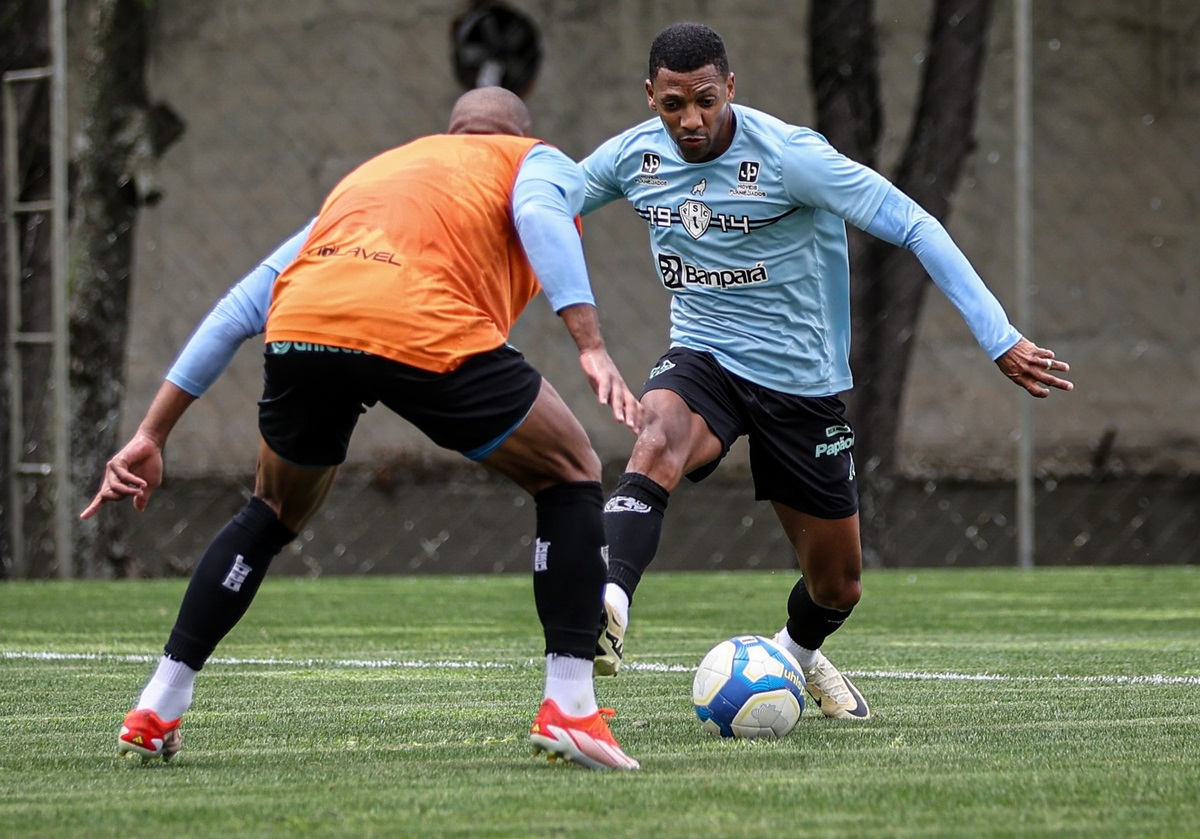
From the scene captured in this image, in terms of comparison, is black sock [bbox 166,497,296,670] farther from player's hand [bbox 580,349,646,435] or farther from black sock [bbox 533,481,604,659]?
player's hand [bbox 580,349,646,435]

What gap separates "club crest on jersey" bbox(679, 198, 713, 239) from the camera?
5742 mm

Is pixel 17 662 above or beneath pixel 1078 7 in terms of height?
beneath

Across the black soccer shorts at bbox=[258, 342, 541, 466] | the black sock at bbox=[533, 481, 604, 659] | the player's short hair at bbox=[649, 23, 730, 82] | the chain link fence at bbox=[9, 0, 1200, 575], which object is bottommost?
the chain link fence at bbox=[9, 0, 1200, 575]

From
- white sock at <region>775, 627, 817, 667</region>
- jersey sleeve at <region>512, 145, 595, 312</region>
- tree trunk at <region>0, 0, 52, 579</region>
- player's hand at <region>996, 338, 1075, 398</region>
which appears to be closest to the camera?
jersey sleeve at <region>512, 145, 595, 312</region>

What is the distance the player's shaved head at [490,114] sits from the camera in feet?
14.3

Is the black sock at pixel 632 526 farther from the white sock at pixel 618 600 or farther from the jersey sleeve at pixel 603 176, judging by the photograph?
the jersey sleeve at pixel 603 176

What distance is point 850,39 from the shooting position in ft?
43.1

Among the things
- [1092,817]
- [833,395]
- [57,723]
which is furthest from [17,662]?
[1092,817]

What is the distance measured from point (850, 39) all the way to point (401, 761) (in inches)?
382

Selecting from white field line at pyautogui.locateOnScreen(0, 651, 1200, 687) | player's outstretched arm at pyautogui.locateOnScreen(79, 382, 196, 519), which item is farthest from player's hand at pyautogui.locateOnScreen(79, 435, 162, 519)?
white field line at pyautogui.locateOnScreen(0, 651, 1200, 687)

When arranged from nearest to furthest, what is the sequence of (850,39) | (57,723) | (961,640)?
1. (57,723)
2. (961,640)
3. (850,39)

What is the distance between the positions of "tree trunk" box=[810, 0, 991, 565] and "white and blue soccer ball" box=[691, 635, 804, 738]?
8.43 meters

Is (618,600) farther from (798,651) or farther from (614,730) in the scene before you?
(798,651)

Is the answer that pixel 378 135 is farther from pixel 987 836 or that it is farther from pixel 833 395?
pixel 987 836
